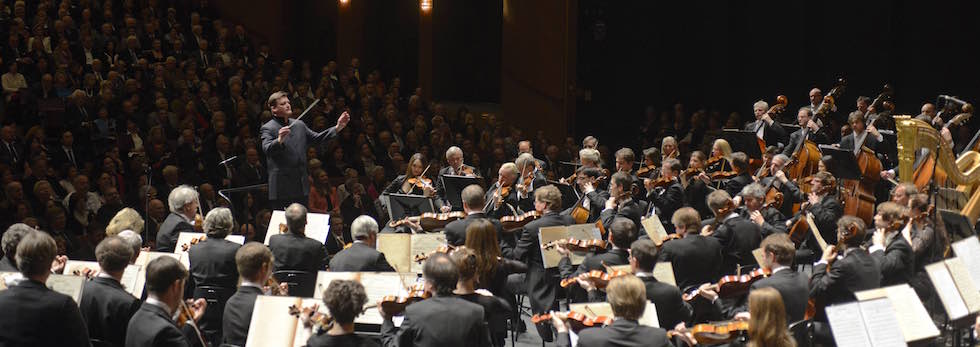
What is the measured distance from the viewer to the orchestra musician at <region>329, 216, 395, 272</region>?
618 cm

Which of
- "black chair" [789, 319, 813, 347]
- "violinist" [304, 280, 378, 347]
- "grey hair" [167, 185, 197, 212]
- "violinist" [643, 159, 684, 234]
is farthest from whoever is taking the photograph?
"violinist" [643, 159, 684, 234]

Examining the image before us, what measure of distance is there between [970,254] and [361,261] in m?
3.33

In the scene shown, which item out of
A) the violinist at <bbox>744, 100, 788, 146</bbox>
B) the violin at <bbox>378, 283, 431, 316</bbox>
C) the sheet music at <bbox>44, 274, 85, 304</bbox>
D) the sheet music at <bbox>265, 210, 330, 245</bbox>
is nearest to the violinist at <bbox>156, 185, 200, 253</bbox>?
the sheet music at <bbox>265, 210, 330, 245</bbox>

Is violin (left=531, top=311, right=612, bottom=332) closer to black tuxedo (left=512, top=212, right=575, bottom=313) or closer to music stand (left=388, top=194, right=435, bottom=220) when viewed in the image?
black tuxedo (left=512, top=212, right=575, bottom=313)

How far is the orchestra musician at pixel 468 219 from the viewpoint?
6.80m

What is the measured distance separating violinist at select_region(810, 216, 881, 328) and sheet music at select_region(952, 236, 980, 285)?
62 cm

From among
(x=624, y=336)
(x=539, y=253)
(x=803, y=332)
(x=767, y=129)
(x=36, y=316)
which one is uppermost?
(x=36, y=316)

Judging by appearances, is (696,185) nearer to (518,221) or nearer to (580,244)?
(518,221)

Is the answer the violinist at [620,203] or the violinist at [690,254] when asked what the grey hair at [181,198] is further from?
the violinist at [690,254]

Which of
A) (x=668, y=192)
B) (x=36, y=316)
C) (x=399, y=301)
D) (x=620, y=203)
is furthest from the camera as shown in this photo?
(x=668, y=192)

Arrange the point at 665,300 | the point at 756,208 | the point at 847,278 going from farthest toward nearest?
the point at 756,208, the point at 847,278, the point at 665,300

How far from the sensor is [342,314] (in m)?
4.36

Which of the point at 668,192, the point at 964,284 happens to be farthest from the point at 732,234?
the point at 964,284

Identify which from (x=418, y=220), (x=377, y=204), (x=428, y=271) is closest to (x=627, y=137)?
(x=377, y=204)
